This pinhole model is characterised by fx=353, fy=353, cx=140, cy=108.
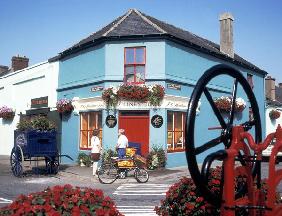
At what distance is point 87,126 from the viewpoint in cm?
1856

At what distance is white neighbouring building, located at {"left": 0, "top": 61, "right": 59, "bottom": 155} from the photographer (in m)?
21.1

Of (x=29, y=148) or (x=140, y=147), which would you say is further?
(x=140, y=147)

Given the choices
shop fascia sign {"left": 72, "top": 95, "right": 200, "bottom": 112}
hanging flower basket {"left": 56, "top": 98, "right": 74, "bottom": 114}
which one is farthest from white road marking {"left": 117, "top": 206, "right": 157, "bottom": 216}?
hanging flower basket {"left": 56, "top": 98, "right": 74, "bottom": 114}

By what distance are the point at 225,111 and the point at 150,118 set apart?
5889mm

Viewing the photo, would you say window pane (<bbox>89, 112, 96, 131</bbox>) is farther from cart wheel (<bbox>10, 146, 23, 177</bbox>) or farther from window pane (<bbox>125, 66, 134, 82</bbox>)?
cart wheel (<bbox>10, 146, 23, 177</bbox>)

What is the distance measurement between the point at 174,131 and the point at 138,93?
2.87 meters

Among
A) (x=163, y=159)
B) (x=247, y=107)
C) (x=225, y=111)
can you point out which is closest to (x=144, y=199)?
(x=163, y=159)

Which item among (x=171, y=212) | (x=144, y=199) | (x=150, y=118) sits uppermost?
(x=150, y=118)

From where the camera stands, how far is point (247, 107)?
24.1 meters

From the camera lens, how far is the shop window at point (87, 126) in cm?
1802

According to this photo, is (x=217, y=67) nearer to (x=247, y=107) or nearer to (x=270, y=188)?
(x=270, y=188)

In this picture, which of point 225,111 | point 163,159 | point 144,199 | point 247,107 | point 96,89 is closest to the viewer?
point 144,199

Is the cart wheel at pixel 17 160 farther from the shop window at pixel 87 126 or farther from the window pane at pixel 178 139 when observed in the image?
the window pane at pixel 178 139

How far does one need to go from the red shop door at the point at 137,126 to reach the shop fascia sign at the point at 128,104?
403 millimetres
